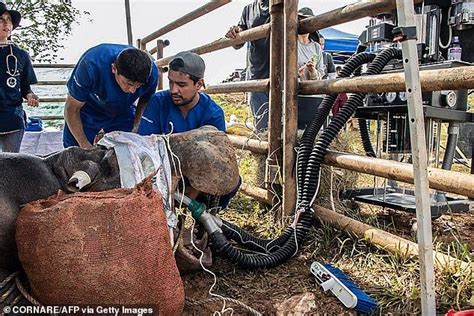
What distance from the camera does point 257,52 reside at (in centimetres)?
357

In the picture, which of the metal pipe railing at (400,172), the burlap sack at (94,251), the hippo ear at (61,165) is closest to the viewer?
the burlap sack at (94,251)

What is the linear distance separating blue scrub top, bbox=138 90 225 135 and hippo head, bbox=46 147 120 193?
0.85 m

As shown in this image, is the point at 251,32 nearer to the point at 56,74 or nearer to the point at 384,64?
the point at 384,64

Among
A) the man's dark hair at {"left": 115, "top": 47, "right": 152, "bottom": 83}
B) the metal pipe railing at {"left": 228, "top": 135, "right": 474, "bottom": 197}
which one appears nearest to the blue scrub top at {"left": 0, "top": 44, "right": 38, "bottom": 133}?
the man's dark hair at {"left": 115, "top": 47, "right": 152, "bottom": 83}

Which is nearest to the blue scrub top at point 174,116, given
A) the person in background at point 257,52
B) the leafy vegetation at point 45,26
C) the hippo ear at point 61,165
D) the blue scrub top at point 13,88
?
the person in background at point 257,52

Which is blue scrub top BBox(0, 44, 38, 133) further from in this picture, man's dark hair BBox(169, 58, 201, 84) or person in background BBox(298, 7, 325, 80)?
person in background BBox(298, 7, 325, 80)

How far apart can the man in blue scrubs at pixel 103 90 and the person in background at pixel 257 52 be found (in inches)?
38.0

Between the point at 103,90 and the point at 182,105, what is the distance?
1.45ft

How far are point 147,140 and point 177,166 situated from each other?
6.2 inches

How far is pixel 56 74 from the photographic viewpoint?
252 inches

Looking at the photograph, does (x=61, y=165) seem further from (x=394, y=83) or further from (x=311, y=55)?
(x=311, y=55)

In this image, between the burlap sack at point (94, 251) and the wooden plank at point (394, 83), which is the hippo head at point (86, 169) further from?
the wooden plank at point (394, 83)

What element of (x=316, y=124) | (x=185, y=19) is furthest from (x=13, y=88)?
(x=316, y=124)

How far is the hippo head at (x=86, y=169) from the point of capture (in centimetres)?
161
